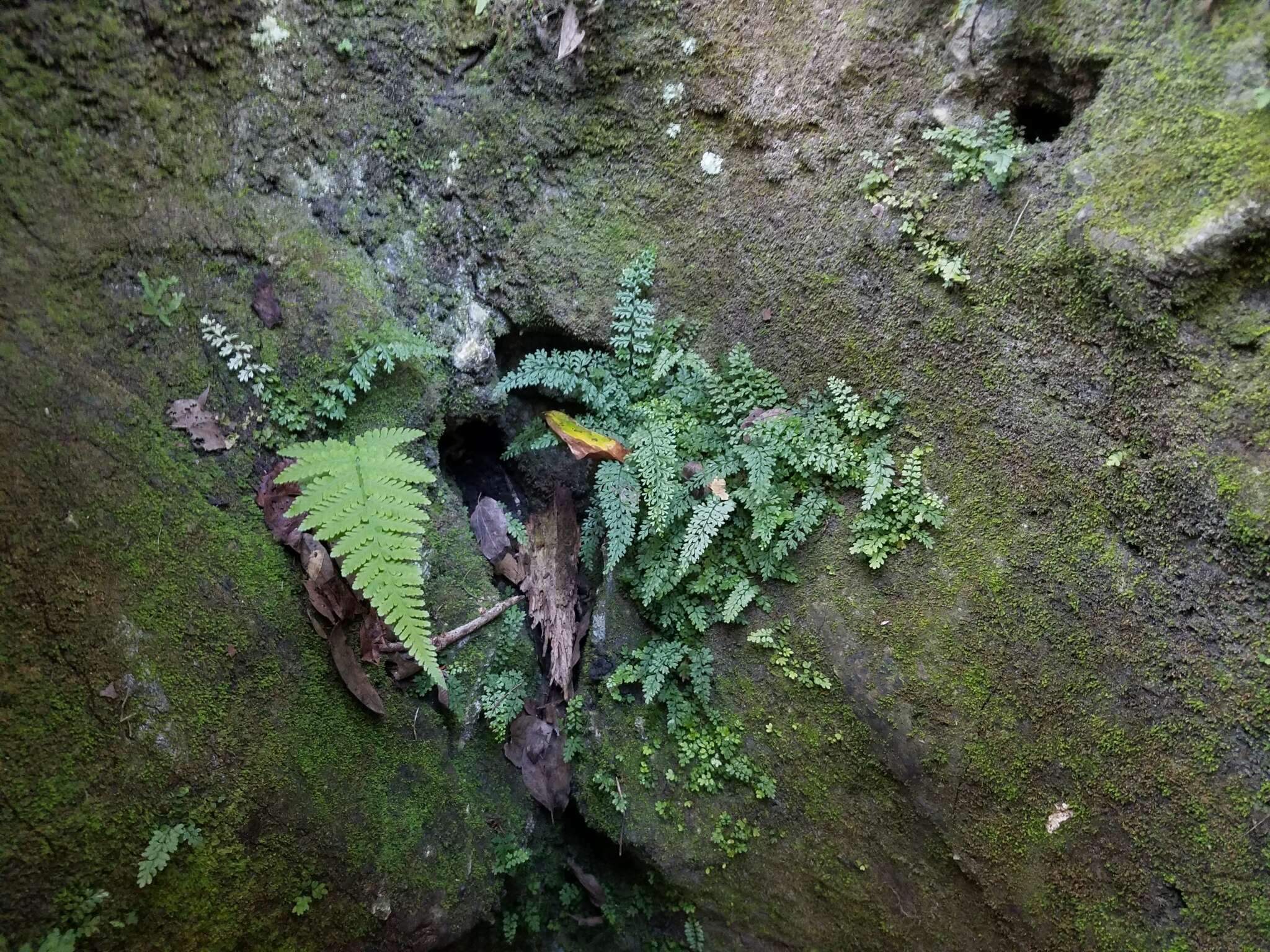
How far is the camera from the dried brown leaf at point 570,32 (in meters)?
4.11

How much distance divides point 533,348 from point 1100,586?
3631mm

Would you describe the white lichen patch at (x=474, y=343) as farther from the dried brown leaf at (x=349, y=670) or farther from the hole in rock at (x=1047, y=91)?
the hole in rock at (x=1047, y=91)

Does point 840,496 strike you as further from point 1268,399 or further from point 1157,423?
point 1268,399

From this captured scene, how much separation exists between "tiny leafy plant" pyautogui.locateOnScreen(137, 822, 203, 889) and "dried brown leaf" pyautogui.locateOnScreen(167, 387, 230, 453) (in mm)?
1834

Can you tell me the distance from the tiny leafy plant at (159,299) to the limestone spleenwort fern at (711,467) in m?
1.77

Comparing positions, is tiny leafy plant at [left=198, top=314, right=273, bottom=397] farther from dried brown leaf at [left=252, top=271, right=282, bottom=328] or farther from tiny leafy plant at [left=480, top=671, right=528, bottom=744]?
tiny leafy plant at [left=480, top=671, right=528, bottom=744]

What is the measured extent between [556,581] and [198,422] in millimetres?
2295

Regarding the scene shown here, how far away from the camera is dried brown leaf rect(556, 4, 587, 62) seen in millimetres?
4109

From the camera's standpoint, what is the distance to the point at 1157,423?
3.30 metres

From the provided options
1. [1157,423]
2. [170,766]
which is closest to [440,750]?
[170,766]

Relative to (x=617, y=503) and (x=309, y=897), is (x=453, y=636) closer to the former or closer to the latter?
(x=617, y=503)

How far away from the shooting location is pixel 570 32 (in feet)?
13.5

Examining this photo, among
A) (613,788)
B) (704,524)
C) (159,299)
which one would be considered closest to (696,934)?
(613,788)

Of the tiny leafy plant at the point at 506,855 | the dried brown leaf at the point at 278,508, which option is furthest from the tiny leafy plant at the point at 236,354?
the tiny leafy plant at the point at 506,855
